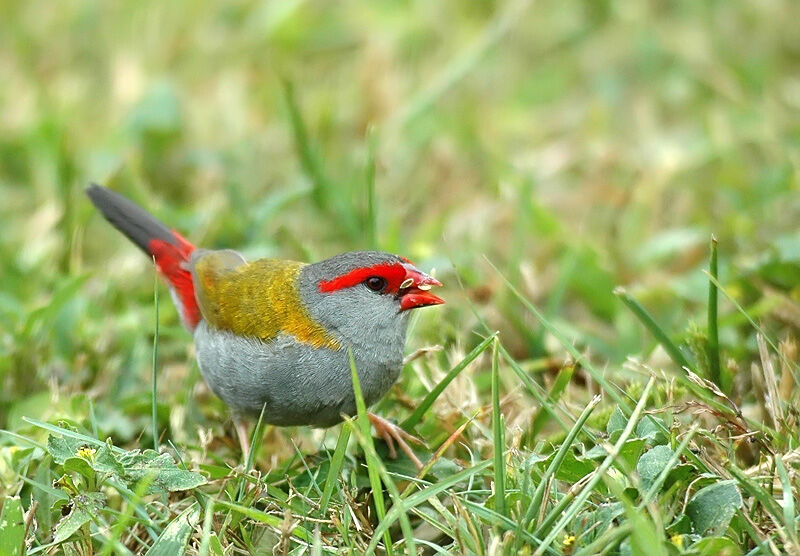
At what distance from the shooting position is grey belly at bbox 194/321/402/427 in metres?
3.45

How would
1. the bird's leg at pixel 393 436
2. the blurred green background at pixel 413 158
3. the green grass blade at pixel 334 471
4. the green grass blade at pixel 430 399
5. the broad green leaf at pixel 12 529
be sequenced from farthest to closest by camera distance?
the blurred green background at pixel 413 158, the bird's leg at pixel 393 436, the green grass blade at pixel 430 399, the green grass blade at pixel 334 471, the broad green leaf at pixel 12 529

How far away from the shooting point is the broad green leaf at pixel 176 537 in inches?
111

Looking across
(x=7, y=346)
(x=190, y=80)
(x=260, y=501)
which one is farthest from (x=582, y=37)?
(x=260, y=501)

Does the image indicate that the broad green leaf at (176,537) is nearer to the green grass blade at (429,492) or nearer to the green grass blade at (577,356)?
the green grass blade at (429,492)

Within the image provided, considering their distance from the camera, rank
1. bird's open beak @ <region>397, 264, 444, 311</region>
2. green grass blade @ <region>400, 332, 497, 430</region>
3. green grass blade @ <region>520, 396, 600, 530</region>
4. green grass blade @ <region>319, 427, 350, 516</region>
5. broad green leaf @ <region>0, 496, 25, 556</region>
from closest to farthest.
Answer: green grass blade @ <region>520, 396, 600, 530</region>, broad green leaf @ <region>0, 496, 25, 556</region>, green grass blade @ <region>319, 427, 350, 516</region>, green grass blade @ <region>400, 332, 497, 430</region>, bird's open beak @ <region>397, 264, 444, 311</region>

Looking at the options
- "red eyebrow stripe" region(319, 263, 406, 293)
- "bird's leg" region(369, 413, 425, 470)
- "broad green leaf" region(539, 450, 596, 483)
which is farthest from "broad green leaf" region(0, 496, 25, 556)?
"broad green leaf" region(539, 450, 596, 483)

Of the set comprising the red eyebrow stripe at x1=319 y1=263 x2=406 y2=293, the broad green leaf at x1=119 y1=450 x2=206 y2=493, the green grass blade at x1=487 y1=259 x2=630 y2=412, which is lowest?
the broad green leaf at x1=119 y1=450 x2=206 y2=493

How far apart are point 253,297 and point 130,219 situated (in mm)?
824

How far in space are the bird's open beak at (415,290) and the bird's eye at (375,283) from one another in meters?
0.06

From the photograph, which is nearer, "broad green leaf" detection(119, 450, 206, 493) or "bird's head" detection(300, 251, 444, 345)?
"broad green leaf" detection(119, 450, 206, 493)

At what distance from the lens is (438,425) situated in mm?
3629

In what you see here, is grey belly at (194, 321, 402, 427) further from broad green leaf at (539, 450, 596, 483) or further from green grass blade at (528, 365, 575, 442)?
broad green leaf at (539, 450, 596, 483)

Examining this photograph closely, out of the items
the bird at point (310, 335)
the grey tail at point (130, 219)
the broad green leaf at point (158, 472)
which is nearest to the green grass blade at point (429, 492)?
the bird at point (310, 335)

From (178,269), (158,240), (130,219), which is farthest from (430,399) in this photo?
(130,219)
